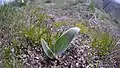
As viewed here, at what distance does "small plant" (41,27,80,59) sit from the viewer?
3.11 m

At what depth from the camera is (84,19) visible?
4.60 meters

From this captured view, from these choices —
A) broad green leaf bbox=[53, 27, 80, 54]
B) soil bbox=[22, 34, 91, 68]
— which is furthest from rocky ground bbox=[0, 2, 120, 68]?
broad green leaf bbox=[53, 27, 80, 54]

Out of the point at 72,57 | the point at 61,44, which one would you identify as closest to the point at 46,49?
the point at 61,44

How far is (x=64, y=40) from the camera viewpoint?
313cm

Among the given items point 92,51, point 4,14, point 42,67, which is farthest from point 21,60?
point 4,14

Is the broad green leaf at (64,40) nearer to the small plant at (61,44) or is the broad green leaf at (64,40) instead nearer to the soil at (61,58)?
the small plant at (61,44)

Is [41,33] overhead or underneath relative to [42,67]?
overhead

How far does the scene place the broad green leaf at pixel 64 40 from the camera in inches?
122

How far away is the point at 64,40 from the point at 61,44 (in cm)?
5

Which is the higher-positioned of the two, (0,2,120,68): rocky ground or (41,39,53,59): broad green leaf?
(41,39,53,59): broad green leaf

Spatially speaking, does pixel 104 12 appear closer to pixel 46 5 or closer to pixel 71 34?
pixel 46 5

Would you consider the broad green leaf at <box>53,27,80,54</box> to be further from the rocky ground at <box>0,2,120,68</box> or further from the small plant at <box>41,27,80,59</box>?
the rocky ground at <box>0,2,120,68</box>

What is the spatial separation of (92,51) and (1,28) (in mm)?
1174

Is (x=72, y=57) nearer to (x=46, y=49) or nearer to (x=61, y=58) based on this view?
(x=61, y=58)
